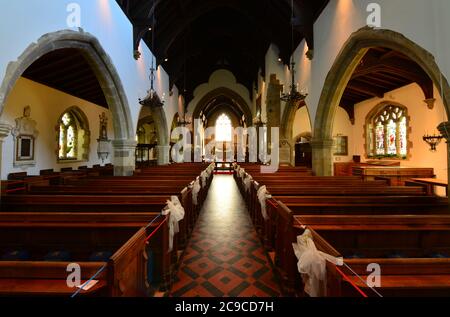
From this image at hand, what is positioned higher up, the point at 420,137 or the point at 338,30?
the point at 338,30

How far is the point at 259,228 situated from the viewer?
14.5ft

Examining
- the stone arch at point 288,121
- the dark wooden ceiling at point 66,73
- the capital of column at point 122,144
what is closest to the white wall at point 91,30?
the capital of column at point 122,144

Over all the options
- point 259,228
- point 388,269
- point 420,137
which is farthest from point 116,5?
point 420,137

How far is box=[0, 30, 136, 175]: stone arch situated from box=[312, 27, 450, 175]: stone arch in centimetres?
547

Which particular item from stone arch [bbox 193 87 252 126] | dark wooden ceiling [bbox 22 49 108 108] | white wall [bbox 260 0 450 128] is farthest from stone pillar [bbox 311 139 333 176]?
stone arch [bbox 193 87 252 126]

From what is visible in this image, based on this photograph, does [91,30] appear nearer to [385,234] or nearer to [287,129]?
[385,234]

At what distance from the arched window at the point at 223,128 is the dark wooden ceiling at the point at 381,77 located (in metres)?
14.6

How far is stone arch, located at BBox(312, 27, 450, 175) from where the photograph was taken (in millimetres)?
3158

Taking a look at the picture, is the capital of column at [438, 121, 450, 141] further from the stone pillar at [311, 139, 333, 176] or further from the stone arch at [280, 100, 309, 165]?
the stone arch at [280, 100, 309, 165]

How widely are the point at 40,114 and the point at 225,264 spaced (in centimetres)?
833

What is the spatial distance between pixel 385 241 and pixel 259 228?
2266 mm

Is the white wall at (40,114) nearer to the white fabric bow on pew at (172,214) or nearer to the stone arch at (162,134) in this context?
the stone arch at (162,134)

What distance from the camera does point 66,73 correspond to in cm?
810
